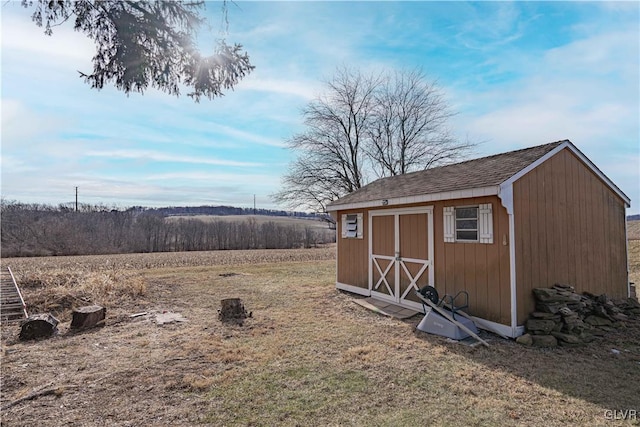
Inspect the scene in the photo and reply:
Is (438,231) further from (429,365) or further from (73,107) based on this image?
(73,107)

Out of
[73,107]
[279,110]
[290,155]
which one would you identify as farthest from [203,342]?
[290,155]

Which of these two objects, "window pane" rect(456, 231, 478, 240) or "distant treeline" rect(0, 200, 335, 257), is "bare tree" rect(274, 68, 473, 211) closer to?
"distant treeline" rect(0, 200, 335, 257)

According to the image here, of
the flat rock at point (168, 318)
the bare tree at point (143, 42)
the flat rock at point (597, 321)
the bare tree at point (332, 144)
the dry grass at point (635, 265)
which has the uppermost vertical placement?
the bare tree at point (332, 144)

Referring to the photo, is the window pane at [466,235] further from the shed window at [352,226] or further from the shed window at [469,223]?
the shed window at [352,226]

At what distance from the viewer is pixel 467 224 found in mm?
5902

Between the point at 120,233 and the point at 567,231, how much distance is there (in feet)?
103

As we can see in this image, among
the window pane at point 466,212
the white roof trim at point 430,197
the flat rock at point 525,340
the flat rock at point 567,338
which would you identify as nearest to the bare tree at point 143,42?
the white roof trim at point 430,197

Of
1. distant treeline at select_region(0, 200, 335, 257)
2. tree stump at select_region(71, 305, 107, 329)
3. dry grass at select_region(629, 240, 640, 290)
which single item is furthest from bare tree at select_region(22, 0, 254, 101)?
distant treeline at select_region(0, 200, 335, 257)

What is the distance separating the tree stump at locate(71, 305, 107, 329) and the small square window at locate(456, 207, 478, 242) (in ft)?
22.0

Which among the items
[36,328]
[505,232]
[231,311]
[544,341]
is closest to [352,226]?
[231,311]

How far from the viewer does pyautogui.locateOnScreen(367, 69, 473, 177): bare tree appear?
807 inches

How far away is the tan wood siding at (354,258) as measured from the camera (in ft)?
27.7

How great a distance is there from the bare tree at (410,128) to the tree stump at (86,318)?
17.9 metres

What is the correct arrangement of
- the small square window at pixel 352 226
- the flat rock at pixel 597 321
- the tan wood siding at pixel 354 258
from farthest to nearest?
the small square window at pixel 352 226 → the tan wood siding at pixel 354 258 → the flat rock at pixel 597 321
